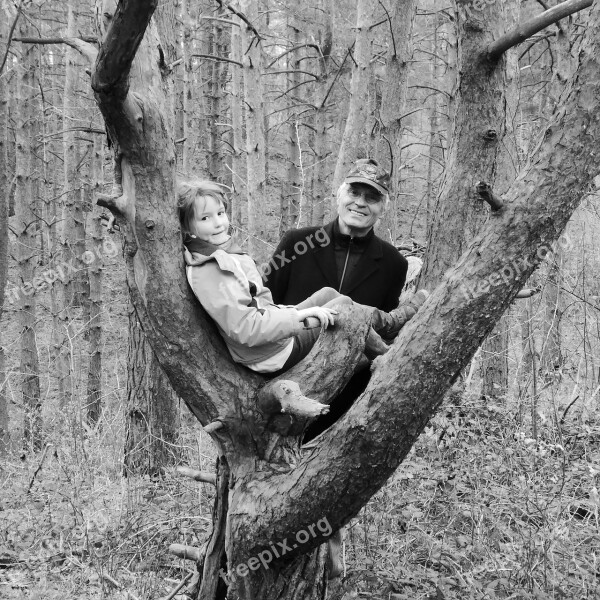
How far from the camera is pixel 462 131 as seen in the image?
3.64 metres

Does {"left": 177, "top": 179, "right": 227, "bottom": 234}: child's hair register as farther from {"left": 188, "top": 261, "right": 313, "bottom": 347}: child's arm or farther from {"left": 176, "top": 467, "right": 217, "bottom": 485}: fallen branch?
{"left": 176, "top": 467, "right": 217, "bottom": 485}: fallen branch

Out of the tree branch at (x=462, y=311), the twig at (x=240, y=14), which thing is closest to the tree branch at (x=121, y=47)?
the tree branch at (x=462, y=311)

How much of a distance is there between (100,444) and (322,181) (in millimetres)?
7755

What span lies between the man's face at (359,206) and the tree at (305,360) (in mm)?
935

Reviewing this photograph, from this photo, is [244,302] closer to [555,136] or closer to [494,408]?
[555,136]

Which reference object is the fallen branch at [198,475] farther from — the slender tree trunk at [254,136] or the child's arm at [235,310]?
the slender tree trunk at [254,136]

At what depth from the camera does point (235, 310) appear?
276 centimetres

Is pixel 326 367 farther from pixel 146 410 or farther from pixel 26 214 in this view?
pixel 26 214

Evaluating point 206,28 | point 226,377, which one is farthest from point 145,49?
point 206,28

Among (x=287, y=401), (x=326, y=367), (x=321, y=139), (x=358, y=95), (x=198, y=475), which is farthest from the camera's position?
(x=321, y=139)

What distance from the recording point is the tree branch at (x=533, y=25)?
2.89m

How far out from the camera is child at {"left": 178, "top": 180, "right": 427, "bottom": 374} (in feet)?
9.08

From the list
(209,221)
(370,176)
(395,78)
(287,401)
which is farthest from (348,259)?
(395,78)

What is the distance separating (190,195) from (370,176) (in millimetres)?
1205
